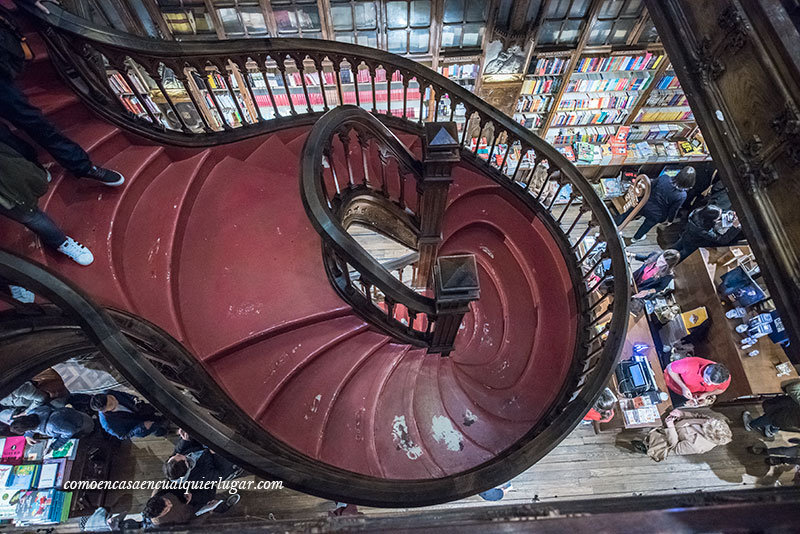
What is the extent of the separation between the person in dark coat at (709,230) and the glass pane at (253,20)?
5226 millimetres

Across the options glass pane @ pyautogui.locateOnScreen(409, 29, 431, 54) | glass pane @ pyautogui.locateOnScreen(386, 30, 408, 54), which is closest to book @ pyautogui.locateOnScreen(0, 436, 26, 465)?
glass pane @ pyautogui.locateOnScreen(386, 30, 408, 54)

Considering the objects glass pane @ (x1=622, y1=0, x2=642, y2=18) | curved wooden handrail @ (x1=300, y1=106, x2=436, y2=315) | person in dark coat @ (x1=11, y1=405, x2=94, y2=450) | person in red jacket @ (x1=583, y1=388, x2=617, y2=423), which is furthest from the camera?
glass pane @ (x1=622, y1=0, x2=642, y2=18)

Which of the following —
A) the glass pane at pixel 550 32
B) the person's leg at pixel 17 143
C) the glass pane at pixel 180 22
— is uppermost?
the glass pane at pixel 180 22

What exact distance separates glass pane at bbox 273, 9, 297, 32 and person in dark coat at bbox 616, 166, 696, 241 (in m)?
4.44

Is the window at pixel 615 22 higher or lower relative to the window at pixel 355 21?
lower

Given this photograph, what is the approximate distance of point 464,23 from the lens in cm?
423

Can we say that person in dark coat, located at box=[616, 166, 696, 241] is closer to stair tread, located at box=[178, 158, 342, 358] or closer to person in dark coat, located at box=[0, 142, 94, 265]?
stair tread, located at box=[178, 158, 342, 358]

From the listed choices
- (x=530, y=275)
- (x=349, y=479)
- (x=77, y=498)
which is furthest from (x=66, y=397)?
(x=530, y=275)

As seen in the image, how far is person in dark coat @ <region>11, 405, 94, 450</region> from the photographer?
325 cm

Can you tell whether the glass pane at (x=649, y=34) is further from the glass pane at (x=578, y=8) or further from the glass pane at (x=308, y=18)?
the glass pane at (x=308, y=18)

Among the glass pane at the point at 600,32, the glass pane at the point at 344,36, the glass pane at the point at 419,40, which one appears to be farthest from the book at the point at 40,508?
the glass pane at the point at 600,32

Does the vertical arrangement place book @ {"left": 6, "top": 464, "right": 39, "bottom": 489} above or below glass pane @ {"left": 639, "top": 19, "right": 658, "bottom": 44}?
below

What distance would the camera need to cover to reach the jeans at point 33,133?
2.06 m

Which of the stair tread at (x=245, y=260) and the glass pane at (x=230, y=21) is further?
the glass pane at (x=230, y=21)
